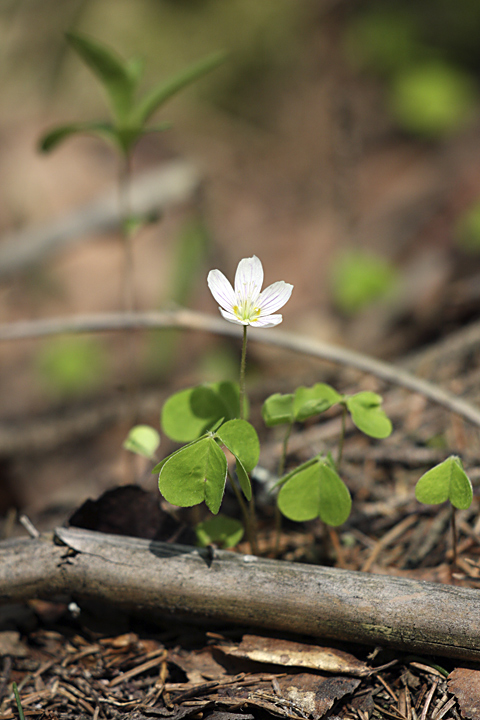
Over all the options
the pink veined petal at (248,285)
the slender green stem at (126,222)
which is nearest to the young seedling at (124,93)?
the slender green stem at (126,222)

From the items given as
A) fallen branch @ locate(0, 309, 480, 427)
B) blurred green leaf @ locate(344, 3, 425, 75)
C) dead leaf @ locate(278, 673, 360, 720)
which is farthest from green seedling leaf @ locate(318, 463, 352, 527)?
blurred green leaf @ locate(344, 3, 425, 75)

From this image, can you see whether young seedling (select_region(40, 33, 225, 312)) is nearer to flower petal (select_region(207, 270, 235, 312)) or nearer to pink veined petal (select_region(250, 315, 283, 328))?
flower petal (select_region(207, 270, 235, 312))

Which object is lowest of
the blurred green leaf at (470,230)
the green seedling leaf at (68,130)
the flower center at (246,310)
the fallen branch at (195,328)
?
the fallen branch at (195,328)

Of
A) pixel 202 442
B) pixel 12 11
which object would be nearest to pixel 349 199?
pixel 12 11

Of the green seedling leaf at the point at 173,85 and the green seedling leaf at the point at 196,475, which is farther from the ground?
the green seedling leaf at the point at 173,85

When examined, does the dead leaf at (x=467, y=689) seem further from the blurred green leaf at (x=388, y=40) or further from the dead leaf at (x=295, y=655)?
the blurred green leaf at (x=388, y=40)

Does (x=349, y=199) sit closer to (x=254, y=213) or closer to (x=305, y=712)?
(x=254, y=213)

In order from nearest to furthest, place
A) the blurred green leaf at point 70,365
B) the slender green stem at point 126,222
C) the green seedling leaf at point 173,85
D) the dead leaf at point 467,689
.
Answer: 1. the dead leaf at point 467,689
2. the green seedling leaf at point 173,85
3. the slender green stem at point 126,222
4. the blurred green leaf at point 70,365
